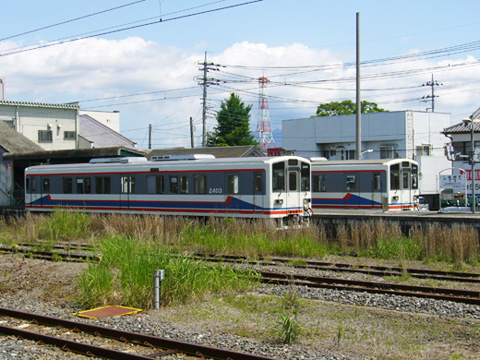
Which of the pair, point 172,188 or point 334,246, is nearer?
point 334,246

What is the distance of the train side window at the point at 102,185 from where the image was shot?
23.7m

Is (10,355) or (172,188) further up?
(172,188)

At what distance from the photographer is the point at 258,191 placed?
63.3ft

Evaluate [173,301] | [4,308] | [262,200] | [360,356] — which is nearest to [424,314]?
[360,356]

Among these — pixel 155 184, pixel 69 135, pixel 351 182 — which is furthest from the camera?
pixel 69 135

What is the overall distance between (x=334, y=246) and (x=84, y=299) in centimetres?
924

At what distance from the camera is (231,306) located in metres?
9.65

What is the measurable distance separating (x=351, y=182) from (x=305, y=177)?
373 centimetres

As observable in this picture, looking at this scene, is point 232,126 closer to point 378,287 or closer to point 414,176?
point 414,176

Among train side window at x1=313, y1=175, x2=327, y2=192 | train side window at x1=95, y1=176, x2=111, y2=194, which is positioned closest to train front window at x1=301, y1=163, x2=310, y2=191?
train side window at x1=313, y1=175, x2=327, y2=192

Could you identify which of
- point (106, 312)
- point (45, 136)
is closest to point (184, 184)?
point (106, 312)

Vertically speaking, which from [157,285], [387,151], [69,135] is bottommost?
[157,285]

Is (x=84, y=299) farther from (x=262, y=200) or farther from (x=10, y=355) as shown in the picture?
(x=262, y=200)

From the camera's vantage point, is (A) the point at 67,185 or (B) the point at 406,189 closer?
(B) the point at 406,189
